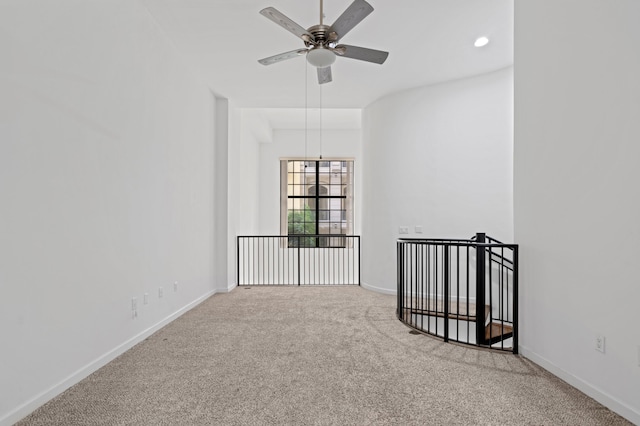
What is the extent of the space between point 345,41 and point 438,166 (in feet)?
7.77

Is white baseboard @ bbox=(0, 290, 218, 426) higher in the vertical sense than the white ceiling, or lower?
lower

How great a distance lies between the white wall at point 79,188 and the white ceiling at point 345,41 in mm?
504

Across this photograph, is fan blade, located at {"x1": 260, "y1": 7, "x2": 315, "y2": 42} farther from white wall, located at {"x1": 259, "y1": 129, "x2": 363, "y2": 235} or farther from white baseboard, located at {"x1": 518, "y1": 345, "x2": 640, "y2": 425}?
white wall, located at {"x1": 259, "y1": 129, "x2": 363, "y2": 235}

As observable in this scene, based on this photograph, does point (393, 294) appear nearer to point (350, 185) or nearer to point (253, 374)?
point (253, 374)

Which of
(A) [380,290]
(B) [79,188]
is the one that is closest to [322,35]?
(B) [79,188]

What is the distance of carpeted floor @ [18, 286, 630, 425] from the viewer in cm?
198

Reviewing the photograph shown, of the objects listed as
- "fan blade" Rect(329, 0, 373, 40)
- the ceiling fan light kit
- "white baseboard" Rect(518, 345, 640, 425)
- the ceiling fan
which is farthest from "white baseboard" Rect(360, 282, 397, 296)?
"fan blade" Rect(329, 0, 373, 40)

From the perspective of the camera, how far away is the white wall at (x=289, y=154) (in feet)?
30.0

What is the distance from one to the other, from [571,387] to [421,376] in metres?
0.96

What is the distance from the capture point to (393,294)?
567 cm

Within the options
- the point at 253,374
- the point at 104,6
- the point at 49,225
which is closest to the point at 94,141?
the point at 49,225

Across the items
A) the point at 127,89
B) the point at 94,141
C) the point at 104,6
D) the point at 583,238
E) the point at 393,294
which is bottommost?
the point at 393,294

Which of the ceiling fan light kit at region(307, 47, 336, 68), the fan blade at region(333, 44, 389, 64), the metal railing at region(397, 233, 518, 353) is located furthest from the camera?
the metal railing at region(397, 233, 518, 353)

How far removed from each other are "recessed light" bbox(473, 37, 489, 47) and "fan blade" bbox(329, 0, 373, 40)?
82.8 inches
